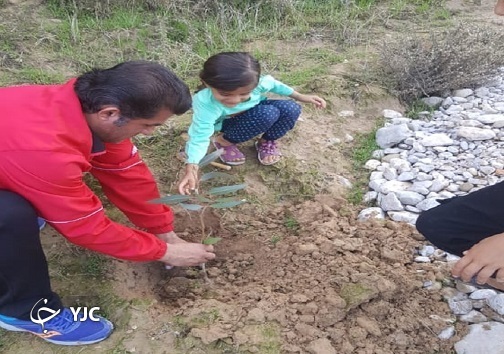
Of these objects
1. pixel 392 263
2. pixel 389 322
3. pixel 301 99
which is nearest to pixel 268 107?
pixel 301 99

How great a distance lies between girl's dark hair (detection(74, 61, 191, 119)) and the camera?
1.79m

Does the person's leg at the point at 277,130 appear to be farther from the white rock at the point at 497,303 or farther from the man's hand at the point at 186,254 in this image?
the white rock at the point at 497,303

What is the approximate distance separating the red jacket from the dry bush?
2.07 meters

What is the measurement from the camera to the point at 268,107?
2787mm

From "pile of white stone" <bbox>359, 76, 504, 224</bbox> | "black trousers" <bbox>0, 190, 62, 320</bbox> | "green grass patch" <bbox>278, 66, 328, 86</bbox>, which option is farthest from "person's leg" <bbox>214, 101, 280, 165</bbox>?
"black trousers" <bbox>0, 190, 62, 320</bbox>

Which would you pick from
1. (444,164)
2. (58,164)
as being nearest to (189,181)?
(58,164)

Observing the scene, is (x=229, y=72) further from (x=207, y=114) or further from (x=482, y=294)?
(x=482, y=294)

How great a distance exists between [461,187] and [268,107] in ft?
3.14

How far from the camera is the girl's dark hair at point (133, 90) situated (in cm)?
179

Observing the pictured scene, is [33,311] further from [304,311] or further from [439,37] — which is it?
[439,37]

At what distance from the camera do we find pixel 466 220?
6.77 feet

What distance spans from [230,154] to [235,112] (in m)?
0.22

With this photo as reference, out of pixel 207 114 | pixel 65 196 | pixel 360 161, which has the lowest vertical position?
pixel 360 161

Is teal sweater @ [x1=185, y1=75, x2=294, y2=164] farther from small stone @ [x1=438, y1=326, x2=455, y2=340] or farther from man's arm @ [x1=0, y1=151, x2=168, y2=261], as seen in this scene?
small stone @ [x1=438, y1=326, x2=455, y2=340]
